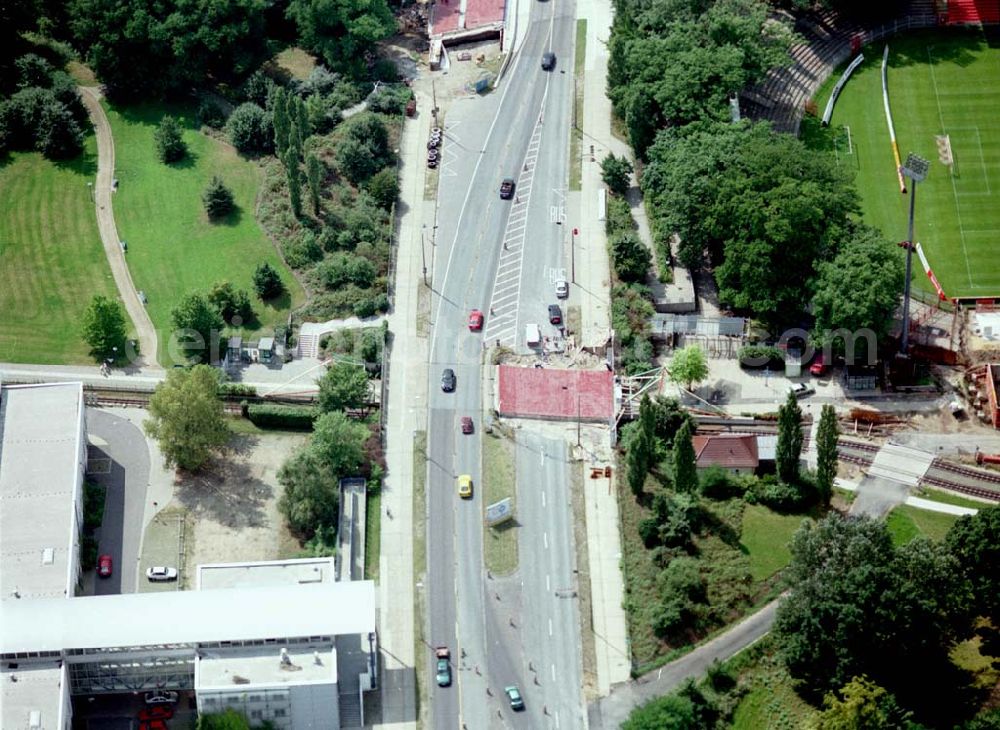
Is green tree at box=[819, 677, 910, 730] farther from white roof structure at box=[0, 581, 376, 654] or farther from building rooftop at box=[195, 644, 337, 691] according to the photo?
building rooftop at box=[195, 644, 337, 691]

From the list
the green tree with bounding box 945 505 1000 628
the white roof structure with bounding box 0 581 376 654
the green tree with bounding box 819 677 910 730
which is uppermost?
the green tree with bounding box 945 505 1000 628

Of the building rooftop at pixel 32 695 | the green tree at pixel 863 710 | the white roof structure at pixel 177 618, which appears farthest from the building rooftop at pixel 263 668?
the green tree at pixel 863 710

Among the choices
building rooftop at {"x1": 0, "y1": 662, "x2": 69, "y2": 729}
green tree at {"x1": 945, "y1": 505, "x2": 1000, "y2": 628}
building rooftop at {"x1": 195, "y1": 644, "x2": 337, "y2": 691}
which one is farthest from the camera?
green tree at {"x1": 945, "y1": 505, "x2": 1000, "y2": 628}

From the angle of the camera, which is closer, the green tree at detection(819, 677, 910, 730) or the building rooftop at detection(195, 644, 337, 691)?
the green tree at detection(819, 677, 910, 730)

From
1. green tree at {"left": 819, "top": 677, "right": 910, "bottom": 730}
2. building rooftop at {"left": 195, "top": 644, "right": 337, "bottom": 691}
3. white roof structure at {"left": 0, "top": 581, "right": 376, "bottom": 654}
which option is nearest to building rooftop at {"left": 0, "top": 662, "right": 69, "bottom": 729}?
white roof structure at {"left": 0, "top": 581, "right": 376, "bottom": 654}

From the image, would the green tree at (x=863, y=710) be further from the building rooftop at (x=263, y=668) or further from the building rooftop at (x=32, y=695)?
the building rooftop at (x=32, y=695)
